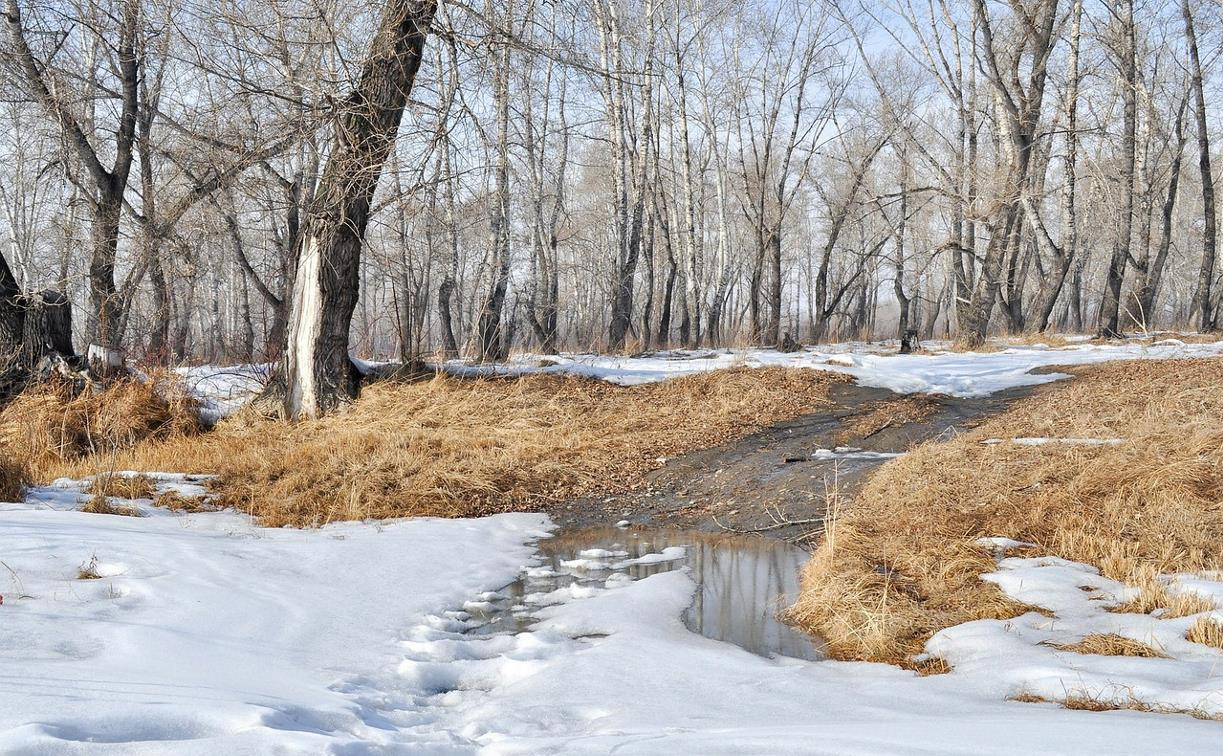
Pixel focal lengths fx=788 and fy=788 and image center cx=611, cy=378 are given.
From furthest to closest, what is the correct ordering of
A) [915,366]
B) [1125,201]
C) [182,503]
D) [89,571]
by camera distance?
[1125,201], [915,366], [182,503], [89,571]

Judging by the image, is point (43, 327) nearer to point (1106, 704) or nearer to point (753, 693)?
point (753, 693)

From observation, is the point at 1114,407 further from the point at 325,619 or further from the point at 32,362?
the point at 32,362

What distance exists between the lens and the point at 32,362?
27.9ft

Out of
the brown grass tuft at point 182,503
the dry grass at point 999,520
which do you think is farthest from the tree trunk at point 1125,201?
the brown grass tuft at point 182,503

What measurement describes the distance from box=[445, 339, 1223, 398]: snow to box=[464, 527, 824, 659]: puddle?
15.0 ft

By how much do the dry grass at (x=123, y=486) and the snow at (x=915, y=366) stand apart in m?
4.17

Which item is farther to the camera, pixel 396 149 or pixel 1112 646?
pixel 396 149

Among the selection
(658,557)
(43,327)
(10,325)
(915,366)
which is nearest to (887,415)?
(915,366)

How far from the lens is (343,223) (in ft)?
27.8

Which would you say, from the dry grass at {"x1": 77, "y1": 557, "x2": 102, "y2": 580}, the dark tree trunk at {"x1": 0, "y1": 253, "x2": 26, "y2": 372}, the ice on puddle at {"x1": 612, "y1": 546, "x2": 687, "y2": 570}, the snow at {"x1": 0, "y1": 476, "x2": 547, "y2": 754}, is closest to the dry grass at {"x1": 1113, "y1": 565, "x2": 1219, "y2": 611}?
the ice on puddle at {"x1": 612, "y1": 546, "x2": 687, "y2": 570}

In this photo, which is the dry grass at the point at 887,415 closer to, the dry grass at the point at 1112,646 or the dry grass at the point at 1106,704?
the dry grass at the point at 1112,646

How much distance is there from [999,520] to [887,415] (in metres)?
3.38

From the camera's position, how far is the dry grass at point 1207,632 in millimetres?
2939

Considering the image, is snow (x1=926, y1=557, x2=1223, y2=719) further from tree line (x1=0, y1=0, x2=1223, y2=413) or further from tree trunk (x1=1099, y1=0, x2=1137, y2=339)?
tree trunk (x1=1099, y1=0, x2=1137, y2=339)
